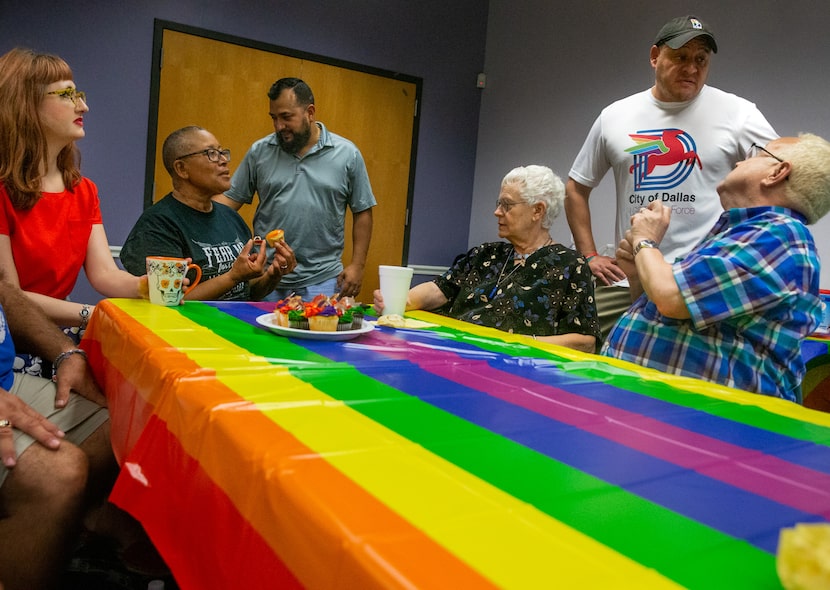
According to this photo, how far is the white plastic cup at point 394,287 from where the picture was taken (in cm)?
165

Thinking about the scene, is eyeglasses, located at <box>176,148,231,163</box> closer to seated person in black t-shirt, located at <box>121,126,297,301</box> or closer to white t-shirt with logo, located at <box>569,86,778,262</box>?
seated person in black t-shirt, located at <box>121,126,297,301</box>

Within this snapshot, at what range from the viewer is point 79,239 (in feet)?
6.31

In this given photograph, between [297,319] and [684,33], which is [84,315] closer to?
[297,319]

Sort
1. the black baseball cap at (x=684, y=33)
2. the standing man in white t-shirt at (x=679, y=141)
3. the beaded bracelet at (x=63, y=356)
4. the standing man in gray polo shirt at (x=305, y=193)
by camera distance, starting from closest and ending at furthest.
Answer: the beaded bracelet at (x=63, y=356)
the black baseball cap at (x=684, y=33)
the standing man in white t-shirt at (x=679, y=141)
the standing man in gray polo shirt at (x=305, y=193)

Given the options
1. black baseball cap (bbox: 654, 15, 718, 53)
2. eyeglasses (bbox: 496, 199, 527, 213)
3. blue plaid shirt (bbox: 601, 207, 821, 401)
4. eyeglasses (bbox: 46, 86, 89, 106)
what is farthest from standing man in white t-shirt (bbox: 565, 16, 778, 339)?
eyeglasses (bbox: 46, 86, 89, 106)

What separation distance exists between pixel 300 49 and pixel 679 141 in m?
2.80

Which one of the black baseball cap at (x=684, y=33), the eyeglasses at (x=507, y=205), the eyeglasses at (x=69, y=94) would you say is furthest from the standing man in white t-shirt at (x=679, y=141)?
the eyeglasses at (x=69, y=94)

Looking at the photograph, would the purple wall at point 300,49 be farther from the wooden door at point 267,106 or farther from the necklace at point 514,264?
the necklace at point 514,264

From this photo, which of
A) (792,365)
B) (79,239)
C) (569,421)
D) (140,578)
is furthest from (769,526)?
(79,239)

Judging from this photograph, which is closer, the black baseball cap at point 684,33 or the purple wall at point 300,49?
the black baseball cap at point 684,33

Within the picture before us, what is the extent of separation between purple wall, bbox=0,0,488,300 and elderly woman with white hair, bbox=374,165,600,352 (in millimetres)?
2453

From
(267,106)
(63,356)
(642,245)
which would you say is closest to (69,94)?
(63,356)

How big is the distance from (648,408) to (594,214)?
342 cm

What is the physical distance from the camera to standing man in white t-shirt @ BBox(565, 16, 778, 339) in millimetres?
2334
